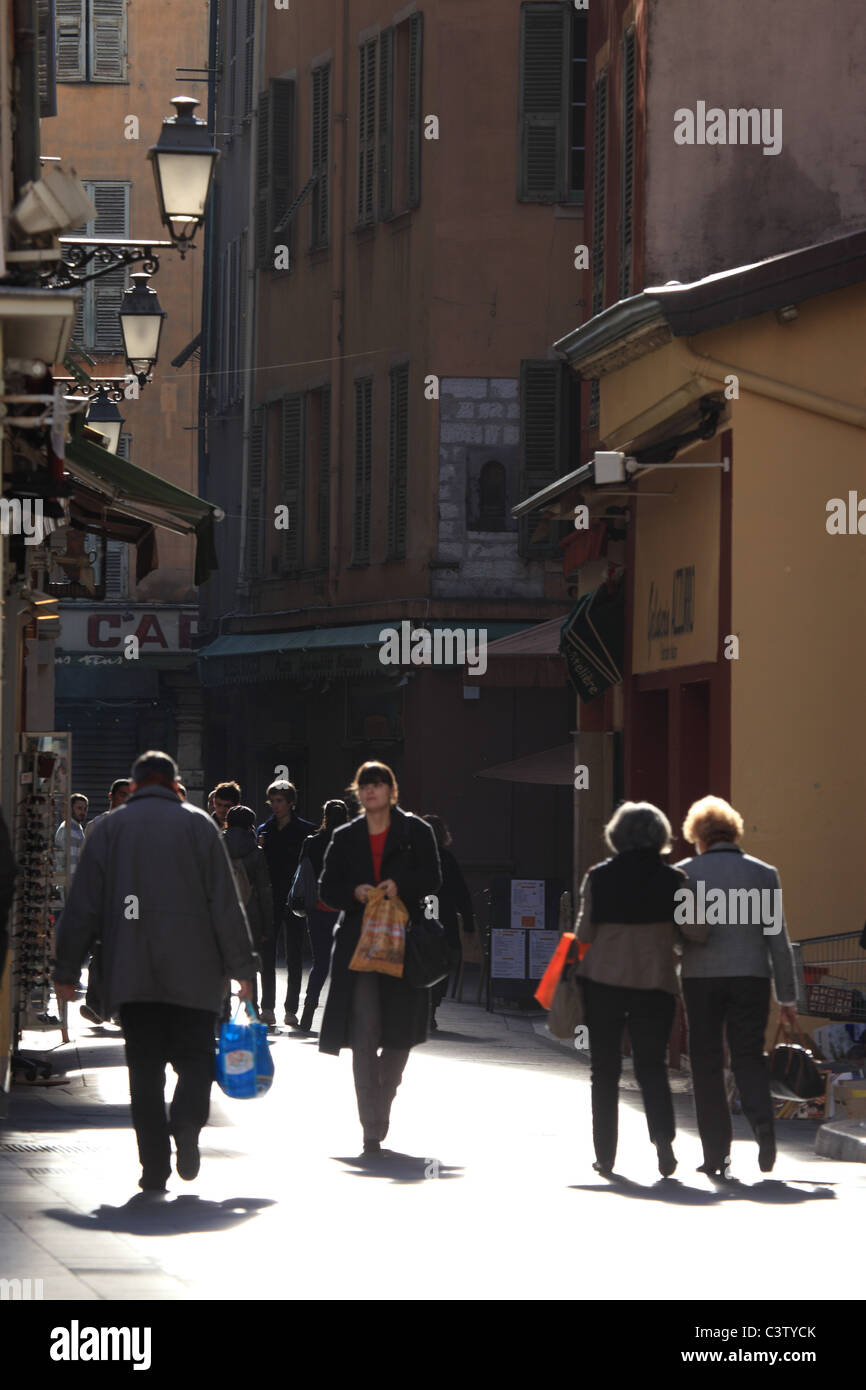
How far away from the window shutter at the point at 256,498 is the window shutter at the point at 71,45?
41.0 ft

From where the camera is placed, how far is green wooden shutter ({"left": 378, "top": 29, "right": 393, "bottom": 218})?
32.2 metres

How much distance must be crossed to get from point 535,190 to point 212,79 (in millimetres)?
12882

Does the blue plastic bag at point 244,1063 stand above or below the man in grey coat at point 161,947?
below

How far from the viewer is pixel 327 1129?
13.9 metres

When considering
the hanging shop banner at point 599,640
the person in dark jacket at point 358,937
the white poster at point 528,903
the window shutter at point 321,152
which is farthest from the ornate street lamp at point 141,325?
the window shutter at point 321,152

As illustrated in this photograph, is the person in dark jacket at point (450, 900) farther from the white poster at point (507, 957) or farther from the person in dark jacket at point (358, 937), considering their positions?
the person in dark jacket at point (358, 937)

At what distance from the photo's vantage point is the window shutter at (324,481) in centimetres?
3425

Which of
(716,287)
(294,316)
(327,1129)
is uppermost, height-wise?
(294,316)

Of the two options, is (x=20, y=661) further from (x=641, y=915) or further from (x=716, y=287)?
(x=641, y=915)

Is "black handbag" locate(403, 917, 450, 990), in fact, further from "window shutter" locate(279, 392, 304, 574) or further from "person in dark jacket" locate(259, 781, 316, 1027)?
"window shutter" locate(279, 392, 304, 574)

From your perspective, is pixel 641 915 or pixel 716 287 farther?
pixel 716 287

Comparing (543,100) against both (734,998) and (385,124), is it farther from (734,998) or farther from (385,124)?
(734,998)

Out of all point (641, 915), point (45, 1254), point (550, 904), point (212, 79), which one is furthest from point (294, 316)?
point (45, 1254)

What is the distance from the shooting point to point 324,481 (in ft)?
114
